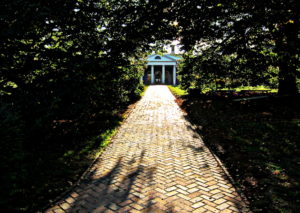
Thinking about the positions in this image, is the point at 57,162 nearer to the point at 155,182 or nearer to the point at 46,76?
the point at 46,76

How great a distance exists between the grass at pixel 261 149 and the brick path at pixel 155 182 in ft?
1.24

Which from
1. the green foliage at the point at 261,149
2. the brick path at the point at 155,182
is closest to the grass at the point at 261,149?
the green foliage at the point at 261,149

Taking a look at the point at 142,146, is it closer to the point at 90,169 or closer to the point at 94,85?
the point at 90,169

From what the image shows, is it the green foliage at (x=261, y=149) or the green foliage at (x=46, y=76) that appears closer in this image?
the green foliage at (x=46, y=76)

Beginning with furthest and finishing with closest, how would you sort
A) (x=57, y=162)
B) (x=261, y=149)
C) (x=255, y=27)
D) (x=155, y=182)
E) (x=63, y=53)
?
1. (x=255, y=27)
2. (x=261, y=149)
3. (x=57, y=162)
4. (x=155, y=182)
5. (x=63, y=53)

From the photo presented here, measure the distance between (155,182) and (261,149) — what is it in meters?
3.52

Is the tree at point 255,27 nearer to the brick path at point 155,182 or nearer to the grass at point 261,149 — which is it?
the grass at point 261,149

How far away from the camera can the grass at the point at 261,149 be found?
394 centimetres

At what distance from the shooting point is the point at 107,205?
Result: 3621 millimetres

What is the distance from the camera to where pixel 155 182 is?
175 inches

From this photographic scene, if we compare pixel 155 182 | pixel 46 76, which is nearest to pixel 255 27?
pixel 155 182

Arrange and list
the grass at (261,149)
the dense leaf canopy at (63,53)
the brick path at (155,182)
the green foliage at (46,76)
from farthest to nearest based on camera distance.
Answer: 1. the grass at (261,149)
2. the brick path at (155,182)
3. the dense leaf canopy at (63,53)
4. the green foliage at (46,76)

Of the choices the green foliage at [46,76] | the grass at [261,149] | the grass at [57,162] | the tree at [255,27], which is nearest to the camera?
the green foliage at [46,76]

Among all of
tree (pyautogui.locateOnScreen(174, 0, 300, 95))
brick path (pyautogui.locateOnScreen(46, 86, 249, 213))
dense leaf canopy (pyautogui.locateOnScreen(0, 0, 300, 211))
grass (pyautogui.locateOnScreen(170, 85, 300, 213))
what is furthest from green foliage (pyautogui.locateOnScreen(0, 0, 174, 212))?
grass (pyautogui.locateOnScreen(170, 85, 300, 213))
